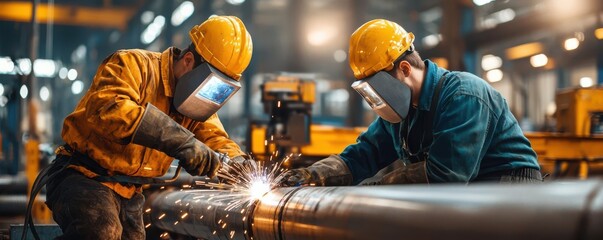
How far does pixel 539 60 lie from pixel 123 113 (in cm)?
1573

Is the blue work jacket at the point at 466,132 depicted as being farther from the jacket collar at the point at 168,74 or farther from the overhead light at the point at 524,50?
the overhead light at the point at 524,50

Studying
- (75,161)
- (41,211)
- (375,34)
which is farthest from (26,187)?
(375,34)

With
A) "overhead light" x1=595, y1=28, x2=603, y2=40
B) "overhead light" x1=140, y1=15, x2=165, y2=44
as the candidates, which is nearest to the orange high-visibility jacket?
"overhead light" x1=595, y1=28, x2=603, y2=40

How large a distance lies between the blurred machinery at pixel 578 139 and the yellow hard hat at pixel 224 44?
4.86 meters

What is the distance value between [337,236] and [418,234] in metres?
0.52

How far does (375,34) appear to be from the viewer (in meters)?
3.50

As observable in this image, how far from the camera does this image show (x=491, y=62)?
63.1 feet

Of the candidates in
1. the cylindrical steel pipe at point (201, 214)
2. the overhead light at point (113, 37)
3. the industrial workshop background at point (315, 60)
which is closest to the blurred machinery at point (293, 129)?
the industrial workshop background at point (315, 60)

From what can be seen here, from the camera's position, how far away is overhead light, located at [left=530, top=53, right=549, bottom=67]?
17164mm

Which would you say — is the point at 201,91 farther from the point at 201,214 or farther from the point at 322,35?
the point at 322,35

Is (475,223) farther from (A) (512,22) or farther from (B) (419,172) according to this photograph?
(A) (512,22)

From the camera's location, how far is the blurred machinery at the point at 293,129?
22.2ft

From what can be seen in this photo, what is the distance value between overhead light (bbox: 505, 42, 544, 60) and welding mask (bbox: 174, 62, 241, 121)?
15.1m

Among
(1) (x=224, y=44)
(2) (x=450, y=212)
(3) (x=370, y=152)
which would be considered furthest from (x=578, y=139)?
(2) (x=450, y=212)
